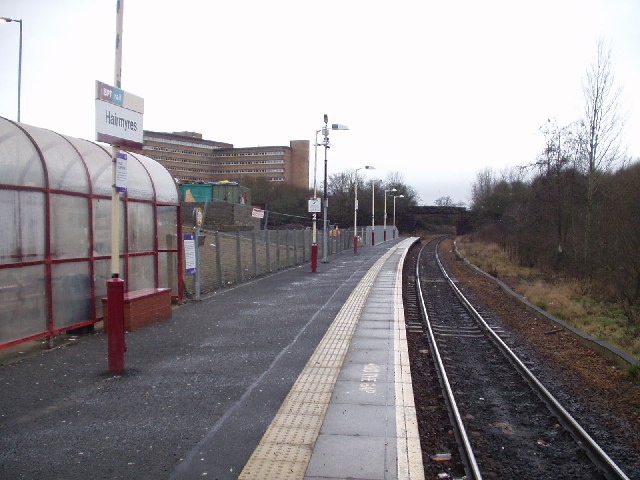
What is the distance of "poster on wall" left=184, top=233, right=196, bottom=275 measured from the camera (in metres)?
12.8

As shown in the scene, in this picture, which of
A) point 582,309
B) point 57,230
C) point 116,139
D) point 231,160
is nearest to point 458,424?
point 116,139

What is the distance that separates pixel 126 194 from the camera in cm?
1084

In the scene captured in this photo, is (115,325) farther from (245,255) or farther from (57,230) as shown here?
(245,255)

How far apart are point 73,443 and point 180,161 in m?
107

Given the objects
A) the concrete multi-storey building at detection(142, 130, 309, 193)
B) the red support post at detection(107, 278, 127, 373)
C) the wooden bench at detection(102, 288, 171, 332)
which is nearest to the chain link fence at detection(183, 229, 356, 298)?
the wooden bench at detection(102, 288, 171, 332)

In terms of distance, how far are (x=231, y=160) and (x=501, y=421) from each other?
373 ft

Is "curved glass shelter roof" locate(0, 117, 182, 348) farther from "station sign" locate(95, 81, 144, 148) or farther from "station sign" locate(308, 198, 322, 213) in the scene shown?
"station sign" locate(308, 198, 322, 213)

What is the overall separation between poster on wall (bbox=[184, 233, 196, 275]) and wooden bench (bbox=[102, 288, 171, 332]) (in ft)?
6.19

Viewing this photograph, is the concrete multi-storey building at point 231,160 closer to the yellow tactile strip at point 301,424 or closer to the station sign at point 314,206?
the station sign at point 314,206

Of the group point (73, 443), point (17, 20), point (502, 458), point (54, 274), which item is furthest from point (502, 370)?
point (17, 20)

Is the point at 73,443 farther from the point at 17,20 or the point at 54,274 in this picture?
the point at 17,20

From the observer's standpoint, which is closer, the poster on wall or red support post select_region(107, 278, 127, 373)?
red support post select_region(107, 278, 127, 373)

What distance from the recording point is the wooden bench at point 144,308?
9.53 meters

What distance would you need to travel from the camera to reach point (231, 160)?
116 m
